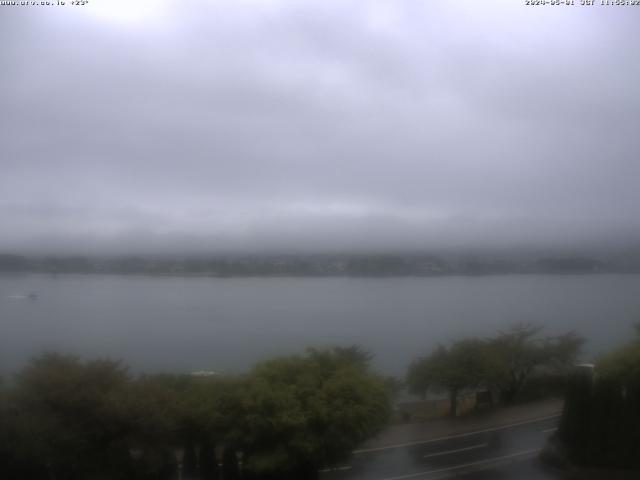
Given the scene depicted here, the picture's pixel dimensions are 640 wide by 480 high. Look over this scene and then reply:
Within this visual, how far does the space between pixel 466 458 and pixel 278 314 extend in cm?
558

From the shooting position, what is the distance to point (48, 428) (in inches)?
337

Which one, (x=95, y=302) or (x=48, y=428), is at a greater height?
(x=95, y=302)

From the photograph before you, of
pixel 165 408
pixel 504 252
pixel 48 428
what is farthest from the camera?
pixel 504 252

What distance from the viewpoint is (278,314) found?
45.8 feet

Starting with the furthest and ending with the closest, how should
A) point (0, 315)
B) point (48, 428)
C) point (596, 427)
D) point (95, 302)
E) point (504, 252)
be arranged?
1. point (504, 252)
2. point (95, 302)
3. point (0, 315)
4. point (596, 427)
5. point (48, 428)

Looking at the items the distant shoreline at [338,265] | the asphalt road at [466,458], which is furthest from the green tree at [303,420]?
the distant shoreline at [338,265]

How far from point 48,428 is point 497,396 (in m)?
8.13

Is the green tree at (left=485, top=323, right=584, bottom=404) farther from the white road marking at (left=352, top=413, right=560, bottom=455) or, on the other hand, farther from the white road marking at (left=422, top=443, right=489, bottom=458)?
the white road marking at (left=422, top=443, right=489, bottom=458)

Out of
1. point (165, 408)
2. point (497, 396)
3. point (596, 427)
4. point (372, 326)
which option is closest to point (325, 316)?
point (372, 326)

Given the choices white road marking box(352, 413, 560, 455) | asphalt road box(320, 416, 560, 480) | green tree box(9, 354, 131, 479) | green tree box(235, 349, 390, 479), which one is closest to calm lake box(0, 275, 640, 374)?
green tree box(9, 354, 131, 479)

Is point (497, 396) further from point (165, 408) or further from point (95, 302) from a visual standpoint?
point (95, 302)

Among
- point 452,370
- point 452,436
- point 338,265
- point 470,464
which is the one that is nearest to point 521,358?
point 452,370

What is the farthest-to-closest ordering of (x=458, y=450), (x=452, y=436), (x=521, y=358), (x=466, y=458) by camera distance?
(x=521, y=358) → (x=452, y=436) → (x=458, y=450) → (x=466, y=458)

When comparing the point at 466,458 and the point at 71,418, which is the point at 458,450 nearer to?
the point at 466,458
